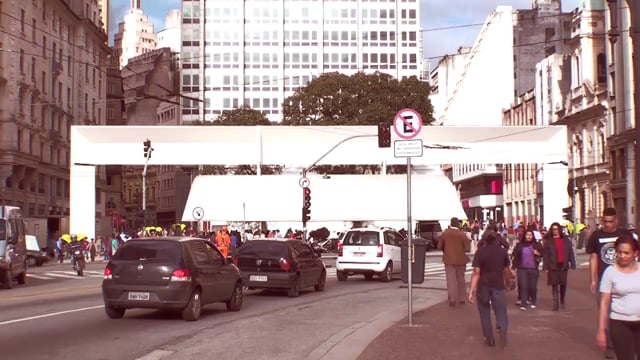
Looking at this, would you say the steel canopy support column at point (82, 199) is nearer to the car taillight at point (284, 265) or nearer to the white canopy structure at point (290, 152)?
the white canopy structure at point (290, 152)

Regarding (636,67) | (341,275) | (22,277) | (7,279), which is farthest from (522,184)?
(636,67)

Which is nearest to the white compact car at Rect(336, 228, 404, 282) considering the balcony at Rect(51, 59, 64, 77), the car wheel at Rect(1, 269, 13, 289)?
the car wheel at Rect(1, 269, 13, 289)

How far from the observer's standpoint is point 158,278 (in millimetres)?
13875

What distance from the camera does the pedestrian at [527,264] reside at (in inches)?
646

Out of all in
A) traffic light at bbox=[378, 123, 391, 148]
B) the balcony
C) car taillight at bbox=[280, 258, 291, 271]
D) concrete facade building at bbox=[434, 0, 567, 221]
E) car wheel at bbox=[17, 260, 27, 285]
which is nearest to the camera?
car taillight at bbox=[280, 258, 291, 271]

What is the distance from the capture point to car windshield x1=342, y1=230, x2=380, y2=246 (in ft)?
83.1

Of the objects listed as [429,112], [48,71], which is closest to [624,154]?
[429,112]

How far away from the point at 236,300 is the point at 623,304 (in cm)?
1020

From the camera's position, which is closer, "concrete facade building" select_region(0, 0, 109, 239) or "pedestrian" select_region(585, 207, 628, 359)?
"pedestrian" select_region(585, 207, 628, 359)

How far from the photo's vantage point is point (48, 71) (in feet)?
210

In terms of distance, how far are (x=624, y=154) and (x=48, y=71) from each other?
146 feet

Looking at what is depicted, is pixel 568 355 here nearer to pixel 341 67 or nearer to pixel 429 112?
pixel 429 112

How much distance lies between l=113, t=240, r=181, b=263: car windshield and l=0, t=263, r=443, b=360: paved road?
1132 millimetres

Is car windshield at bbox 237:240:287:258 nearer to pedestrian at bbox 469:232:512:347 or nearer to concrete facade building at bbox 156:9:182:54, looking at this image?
pedestrian at bbox 469:232:512:347
